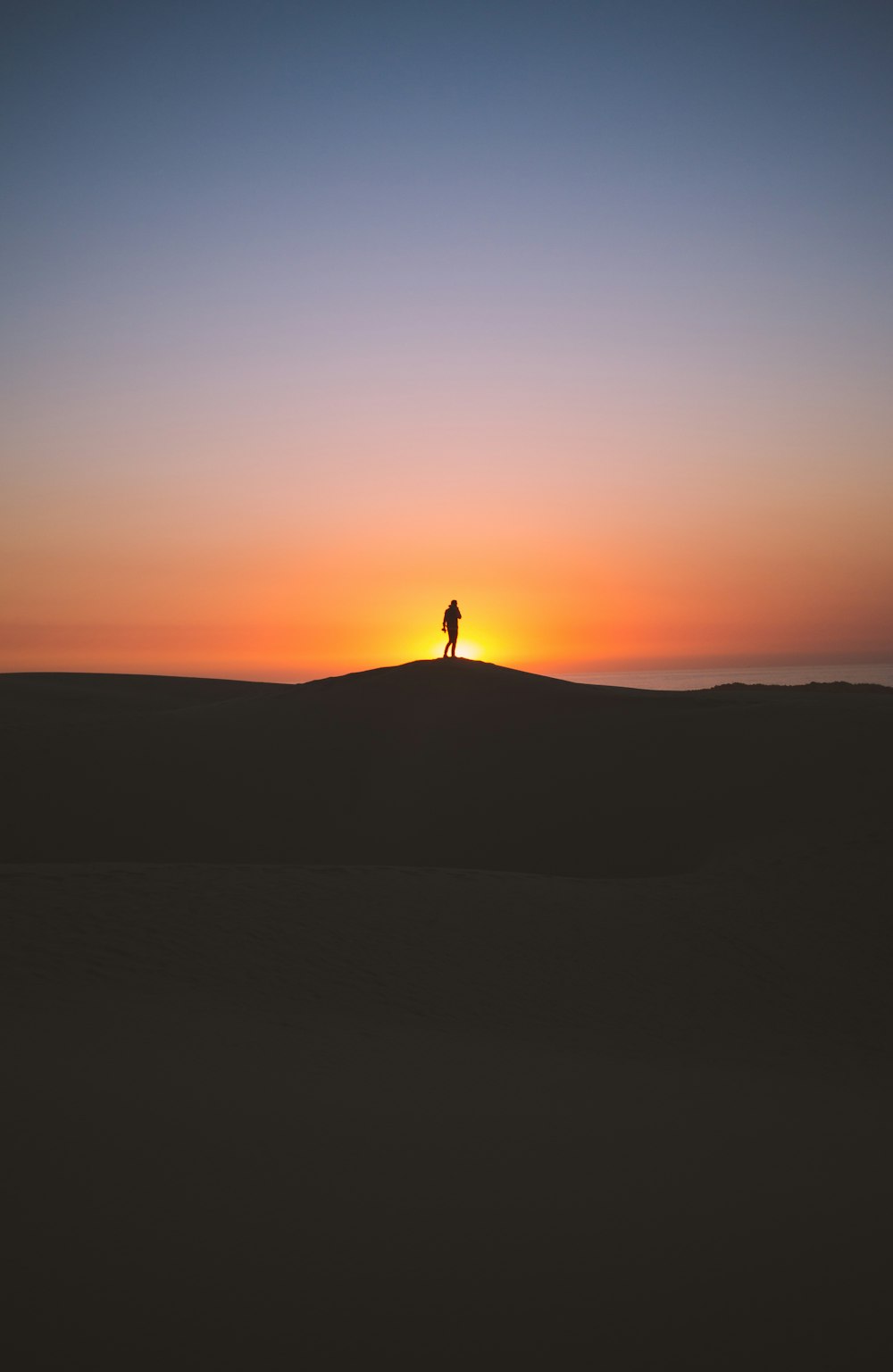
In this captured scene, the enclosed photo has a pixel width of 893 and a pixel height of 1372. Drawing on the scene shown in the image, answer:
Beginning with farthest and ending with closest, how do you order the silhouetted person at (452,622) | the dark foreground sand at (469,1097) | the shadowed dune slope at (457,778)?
the silhouetted person at (452,622), the shadowed dune slope at (457,778), the dark foreground sand at (469,1097)

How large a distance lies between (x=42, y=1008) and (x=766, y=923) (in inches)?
232

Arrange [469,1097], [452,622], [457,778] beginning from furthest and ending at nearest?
[452,622] < [457,778] < [469,1097]

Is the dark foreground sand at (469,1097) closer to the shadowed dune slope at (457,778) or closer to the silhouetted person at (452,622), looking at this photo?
the shadowed dune slope at (457,778)

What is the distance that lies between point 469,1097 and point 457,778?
943cm

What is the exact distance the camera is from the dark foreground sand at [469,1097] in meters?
2.70

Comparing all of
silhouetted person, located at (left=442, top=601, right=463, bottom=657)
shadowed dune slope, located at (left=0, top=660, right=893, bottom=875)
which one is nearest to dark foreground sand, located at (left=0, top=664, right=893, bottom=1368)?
shadowed dune slope, located at (left=0, top=660, right=893, bottom=875)

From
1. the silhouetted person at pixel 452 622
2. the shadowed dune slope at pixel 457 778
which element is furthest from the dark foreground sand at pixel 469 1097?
the silhouetted person at pixel 452 622

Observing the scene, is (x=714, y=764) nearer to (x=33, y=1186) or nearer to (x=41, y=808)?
(x=41, y=808)

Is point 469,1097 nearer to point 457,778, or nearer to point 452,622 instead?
point 457,778

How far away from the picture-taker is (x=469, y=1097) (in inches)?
165

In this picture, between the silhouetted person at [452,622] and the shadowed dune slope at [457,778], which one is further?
the silhouetted person at [452,622]

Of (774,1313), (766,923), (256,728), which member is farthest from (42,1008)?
(256,728)

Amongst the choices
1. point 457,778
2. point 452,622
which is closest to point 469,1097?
point 457,778

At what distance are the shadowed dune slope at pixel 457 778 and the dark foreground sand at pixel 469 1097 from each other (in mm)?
148
